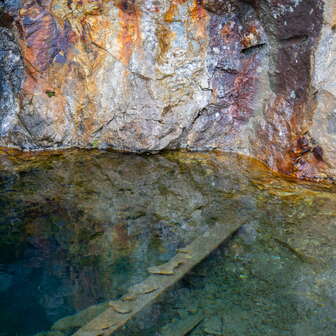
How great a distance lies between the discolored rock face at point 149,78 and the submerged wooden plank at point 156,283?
185cm

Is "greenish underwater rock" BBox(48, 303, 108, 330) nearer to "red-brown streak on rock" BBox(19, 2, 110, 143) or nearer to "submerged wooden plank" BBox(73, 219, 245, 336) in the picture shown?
"submerged wooden plank" BBox(73, 219, 245, 336)

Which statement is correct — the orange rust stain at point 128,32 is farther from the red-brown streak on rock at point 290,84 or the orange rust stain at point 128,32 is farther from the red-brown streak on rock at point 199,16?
the red-brown streak on rock at point 290,84

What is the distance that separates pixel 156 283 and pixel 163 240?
69 centimetres

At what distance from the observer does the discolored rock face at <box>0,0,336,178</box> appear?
5301 mm

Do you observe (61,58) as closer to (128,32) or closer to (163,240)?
(128,32)

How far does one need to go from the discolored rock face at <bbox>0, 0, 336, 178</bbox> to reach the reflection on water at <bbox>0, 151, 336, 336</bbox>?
1.10 feet

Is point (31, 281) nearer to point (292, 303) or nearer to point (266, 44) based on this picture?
point (292, 303)

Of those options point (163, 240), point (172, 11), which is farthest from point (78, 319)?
point (172, 11)

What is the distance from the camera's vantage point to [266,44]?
5.27 metres

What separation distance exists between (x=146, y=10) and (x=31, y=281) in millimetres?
3586

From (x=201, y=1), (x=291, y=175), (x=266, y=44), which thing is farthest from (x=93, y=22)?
(x=291, y=175)

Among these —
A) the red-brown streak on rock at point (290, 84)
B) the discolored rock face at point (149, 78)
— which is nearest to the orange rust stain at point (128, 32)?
the discolored rock face at point (149, 78)

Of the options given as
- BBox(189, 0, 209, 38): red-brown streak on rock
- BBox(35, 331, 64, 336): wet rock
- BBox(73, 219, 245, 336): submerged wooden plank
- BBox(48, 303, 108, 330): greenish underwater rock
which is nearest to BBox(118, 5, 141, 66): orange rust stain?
BBox(189, 0, 209, 38): red-brown streak on rock

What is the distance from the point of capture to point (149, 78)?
548 cm
